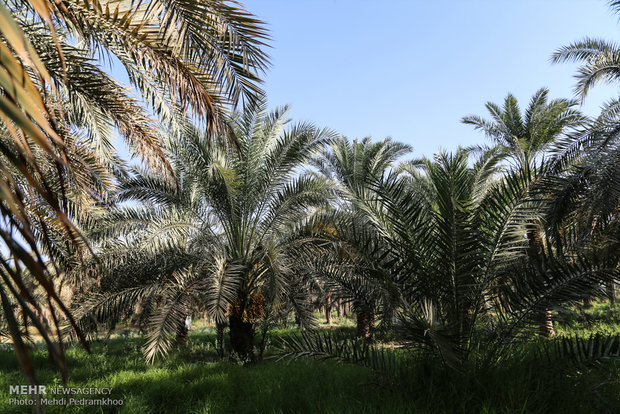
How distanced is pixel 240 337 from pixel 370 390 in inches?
190

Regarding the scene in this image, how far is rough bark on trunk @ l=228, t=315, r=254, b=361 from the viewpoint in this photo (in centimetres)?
852

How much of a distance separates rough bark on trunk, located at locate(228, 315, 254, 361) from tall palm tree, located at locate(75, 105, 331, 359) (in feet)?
0.07

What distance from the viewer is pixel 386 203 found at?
5.11 m

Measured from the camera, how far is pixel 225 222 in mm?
8898

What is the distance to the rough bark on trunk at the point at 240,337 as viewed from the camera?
8.52m

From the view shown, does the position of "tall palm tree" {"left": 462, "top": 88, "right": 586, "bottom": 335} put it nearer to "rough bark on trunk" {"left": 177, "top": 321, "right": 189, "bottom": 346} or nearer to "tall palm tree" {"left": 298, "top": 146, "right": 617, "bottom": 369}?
"tall palm tree" {"left": 298, "top": 146, "right": 617, "bottom": 369}

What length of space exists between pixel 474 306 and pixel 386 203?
176cm

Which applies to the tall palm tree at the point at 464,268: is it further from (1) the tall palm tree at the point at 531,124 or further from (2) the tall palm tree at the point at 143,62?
(1) the tall palm tree at the point at 531,124

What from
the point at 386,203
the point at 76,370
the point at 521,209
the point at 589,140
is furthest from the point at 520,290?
the point at 76,370

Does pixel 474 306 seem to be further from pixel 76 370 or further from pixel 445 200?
pixel 76 370

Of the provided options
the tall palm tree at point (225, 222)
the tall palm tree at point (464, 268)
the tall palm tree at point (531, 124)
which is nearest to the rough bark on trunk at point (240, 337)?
the tall palm tree at point (225, 222)

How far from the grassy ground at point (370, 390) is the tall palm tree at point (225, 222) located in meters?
2.02

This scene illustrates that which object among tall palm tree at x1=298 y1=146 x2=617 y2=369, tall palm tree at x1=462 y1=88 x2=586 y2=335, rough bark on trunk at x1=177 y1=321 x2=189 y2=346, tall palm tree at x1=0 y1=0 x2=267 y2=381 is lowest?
rough bark on trunk at x1=177 y1=321 x2=189 y2=346

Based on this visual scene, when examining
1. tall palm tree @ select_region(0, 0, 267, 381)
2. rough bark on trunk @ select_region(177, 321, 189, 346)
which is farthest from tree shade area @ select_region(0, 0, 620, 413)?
rough bark on trunk @ select_region(177, 321, 189, 346)
